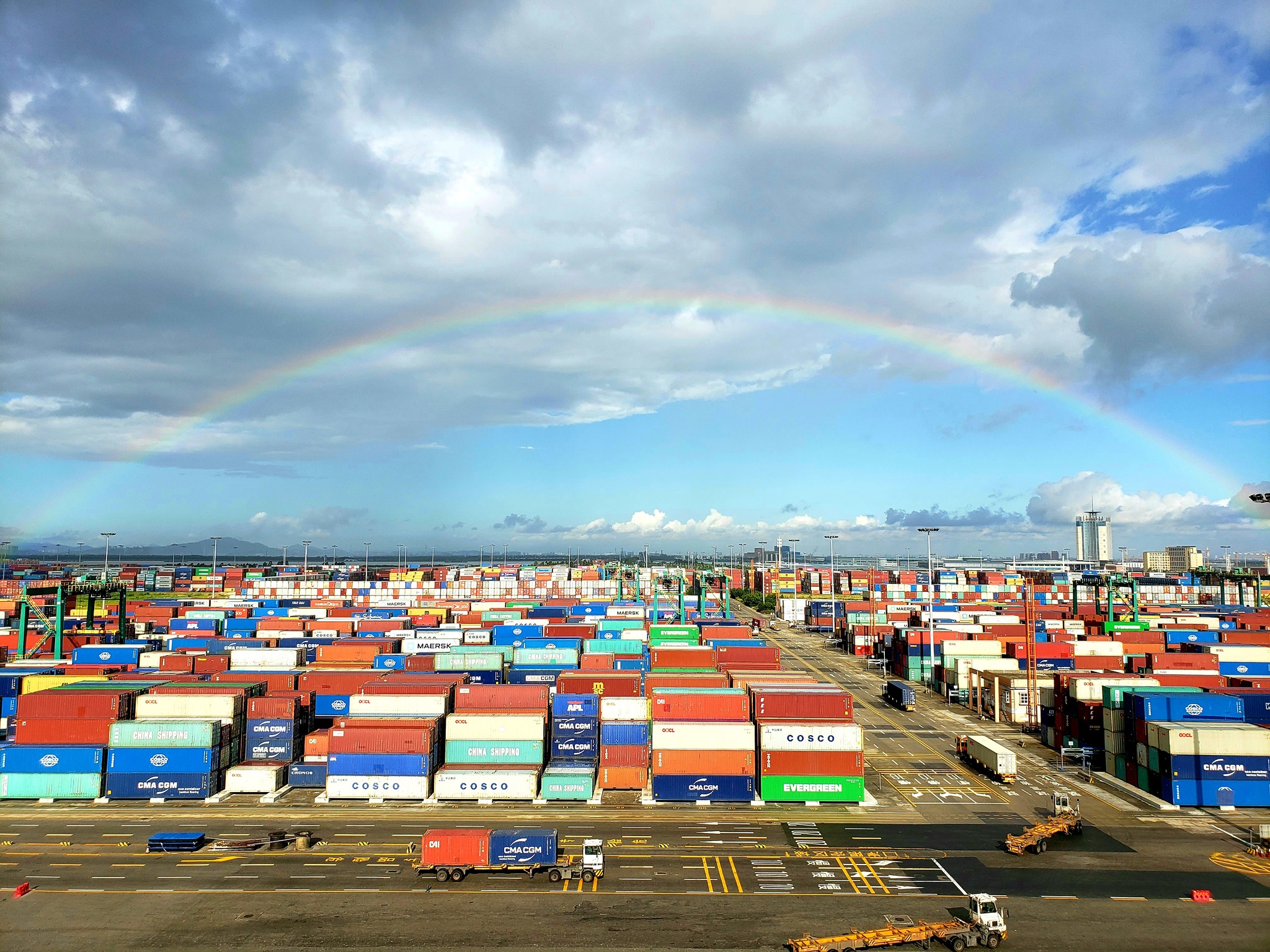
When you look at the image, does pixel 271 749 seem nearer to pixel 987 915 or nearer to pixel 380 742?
pixel 380 742

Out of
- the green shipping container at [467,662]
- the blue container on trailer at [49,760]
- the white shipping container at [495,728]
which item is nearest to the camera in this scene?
the blue container on trailer at [49,760]

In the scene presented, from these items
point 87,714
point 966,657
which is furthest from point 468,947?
point 966,657

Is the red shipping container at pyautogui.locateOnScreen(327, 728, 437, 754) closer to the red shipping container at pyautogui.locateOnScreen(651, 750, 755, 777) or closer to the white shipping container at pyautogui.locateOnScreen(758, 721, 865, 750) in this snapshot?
the red shipping container at pyautogui.locateOnScreen(651, 750, 755, 777)

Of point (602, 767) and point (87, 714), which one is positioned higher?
point (87, 714)

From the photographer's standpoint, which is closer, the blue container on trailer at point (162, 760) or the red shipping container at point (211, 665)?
the blue container on trailer at point (162, 760)

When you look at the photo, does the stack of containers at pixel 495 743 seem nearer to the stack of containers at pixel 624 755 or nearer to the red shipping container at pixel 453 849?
the stack of containers at pixel 624 755

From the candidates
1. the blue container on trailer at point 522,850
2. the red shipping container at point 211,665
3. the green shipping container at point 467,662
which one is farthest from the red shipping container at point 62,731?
the blue container on trailer at point 522,850

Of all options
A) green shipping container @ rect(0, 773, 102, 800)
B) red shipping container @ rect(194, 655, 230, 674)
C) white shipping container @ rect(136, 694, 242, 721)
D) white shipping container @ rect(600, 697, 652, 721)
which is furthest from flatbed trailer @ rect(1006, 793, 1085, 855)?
red shipping container @ rect(194, 655, 230, 674)

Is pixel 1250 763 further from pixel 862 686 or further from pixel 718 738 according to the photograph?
pixel 862 686
